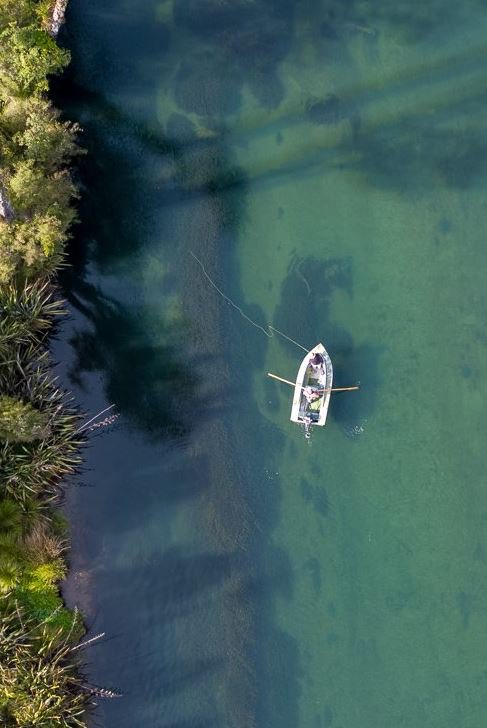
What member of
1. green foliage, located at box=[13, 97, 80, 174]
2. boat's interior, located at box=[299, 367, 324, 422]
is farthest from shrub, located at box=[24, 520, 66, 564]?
green foliage, located at box=[13, 97, 80, 174]

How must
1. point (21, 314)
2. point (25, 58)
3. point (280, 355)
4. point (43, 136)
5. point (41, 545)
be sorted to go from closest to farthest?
point (25, 58) < point (43, 136) < point (21, 314) < point (41, 545) < point (280, 355)

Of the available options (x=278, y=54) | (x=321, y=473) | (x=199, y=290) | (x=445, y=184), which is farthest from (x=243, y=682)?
(x=278, y=54)

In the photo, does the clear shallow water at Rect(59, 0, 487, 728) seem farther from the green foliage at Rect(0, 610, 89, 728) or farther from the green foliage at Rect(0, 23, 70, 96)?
the green foliage at Rect(0, 23, 70, 96)

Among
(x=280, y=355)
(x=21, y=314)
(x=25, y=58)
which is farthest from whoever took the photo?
(x=280, y=355)

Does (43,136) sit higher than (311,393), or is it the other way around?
(43,136)

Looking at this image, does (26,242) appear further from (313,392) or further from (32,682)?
(32,682)

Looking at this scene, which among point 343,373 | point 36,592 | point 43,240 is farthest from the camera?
point 343,373

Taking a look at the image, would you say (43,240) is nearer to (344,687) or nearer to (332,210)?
(332,210)

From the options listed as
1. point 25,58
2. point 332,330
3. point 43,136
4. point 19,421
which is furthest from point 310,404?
point 25,58
